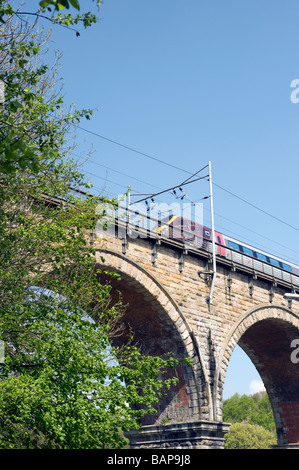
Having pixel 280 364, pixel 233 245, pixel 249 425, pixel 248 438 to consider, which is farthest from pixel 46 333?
pixel 249 425

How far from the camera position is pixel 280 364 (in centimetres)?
3366

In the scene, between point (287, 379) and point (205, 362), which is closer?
point (205, 362)

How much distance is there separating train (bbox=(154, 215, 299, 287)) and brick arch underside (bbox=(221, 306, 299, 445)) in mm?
2282

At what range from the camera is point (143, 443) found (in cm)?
2408

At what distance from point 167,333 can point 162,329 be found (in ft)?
0.86

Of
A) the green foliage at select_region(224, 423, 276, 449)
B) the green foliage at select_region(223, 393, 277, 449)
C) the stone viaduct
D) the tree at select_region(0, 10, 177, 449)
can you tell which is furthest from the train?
the green foliage at select_region(224, 423, 276, 449)

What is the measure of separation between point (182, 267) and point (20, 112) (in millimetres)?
11972

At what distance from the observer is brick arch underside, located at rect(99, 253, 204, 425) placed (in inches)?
874

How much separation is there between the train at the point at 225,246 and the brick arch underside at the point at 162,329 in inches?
97.6

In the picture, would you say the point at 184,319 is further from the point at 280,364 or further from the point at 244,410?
the point at 244,410

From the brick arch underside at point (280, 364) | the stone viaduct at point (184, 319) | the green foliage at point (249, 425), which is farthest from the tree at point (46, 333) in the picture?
the green foliage at point (249, 425)
